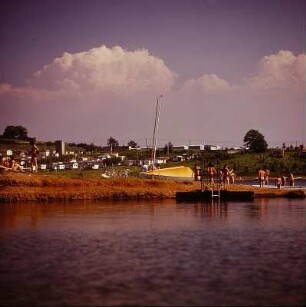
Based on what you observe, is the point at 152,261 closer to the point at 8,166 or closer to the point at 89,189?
the point at 89,189

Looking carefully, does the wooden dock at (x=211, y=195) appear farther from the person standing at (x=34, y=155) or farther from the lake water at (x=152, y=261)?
the lake water at (x=152, y=261)

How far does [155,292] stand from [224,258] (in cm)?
635

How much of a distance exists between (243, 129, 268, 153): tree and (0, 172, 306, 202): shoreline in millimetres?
116536

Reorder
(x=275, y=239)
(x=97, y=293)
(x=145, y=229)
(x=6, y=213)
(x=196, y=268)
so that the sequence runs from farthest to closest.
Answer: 1. (x=6, y=213)
2. (x=145, y=229)
3. (x=275, y=239)
4. (x=196, y=268)
5. (x=97, y=293)

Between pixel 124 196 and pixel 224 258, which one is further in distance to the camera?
pixel 124 196

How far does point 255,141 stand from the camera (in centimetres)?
18500

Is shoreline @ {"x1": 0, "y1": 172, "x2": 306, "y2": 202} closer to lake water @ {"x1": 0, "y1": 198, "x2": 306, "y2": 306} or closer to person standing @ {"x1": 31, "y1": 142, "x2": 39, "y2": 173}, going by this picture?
person standing @ {"x1": 31, "y1": 142, "x2": 39, "y2": 173}

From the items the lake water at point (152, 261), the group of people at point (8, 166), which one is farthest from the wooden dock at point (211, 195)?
the lake water at point (152, 261)

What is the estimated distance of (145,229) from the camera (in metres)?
32.6

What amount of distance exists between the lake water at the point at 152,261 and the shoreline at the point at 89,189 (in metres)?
21.3

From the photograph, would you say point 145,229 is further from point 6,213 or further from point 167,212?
point 6,213

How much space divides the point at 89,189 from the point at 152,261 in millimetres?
41425

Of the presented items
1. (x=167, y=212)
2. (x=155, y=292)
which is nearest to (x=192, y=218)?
(x=167, y=212)

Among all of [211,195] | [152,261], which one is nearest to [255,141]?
[211,195]
